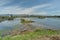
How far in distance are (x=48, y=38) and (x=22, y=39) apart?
2.62 meters

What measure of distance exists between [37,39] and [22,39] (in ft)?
5.14

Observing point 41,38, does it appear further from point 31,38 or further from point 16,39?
point 16,39

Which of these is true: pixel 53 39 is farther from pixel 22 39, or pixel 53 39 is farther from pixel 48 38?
pixel 22 39

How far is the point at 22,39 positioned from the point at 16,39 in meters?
0.75

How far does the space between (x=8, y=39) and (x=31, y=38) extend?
2431mm

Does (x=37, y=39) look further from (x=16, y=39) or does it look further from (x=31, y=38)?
(x=16, y=39)

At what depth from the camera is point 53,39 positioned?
1733 centimetres

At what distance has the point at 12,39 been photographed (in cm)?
1831

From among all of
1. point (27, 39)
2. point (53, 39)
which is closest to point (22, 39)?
point (27, 39)

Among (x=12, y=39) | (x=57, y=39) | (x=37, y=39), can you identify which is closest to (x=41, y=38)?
(x=37, y=39)

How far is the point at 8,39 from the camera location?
60.4 feet

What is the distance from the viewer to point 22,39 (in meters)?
17.9

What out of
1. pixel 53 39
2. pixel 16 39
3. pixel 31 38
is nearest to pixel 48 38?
pixel 53 39

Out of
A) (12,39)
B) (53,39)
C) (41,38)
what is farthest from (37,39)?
(12,39)
